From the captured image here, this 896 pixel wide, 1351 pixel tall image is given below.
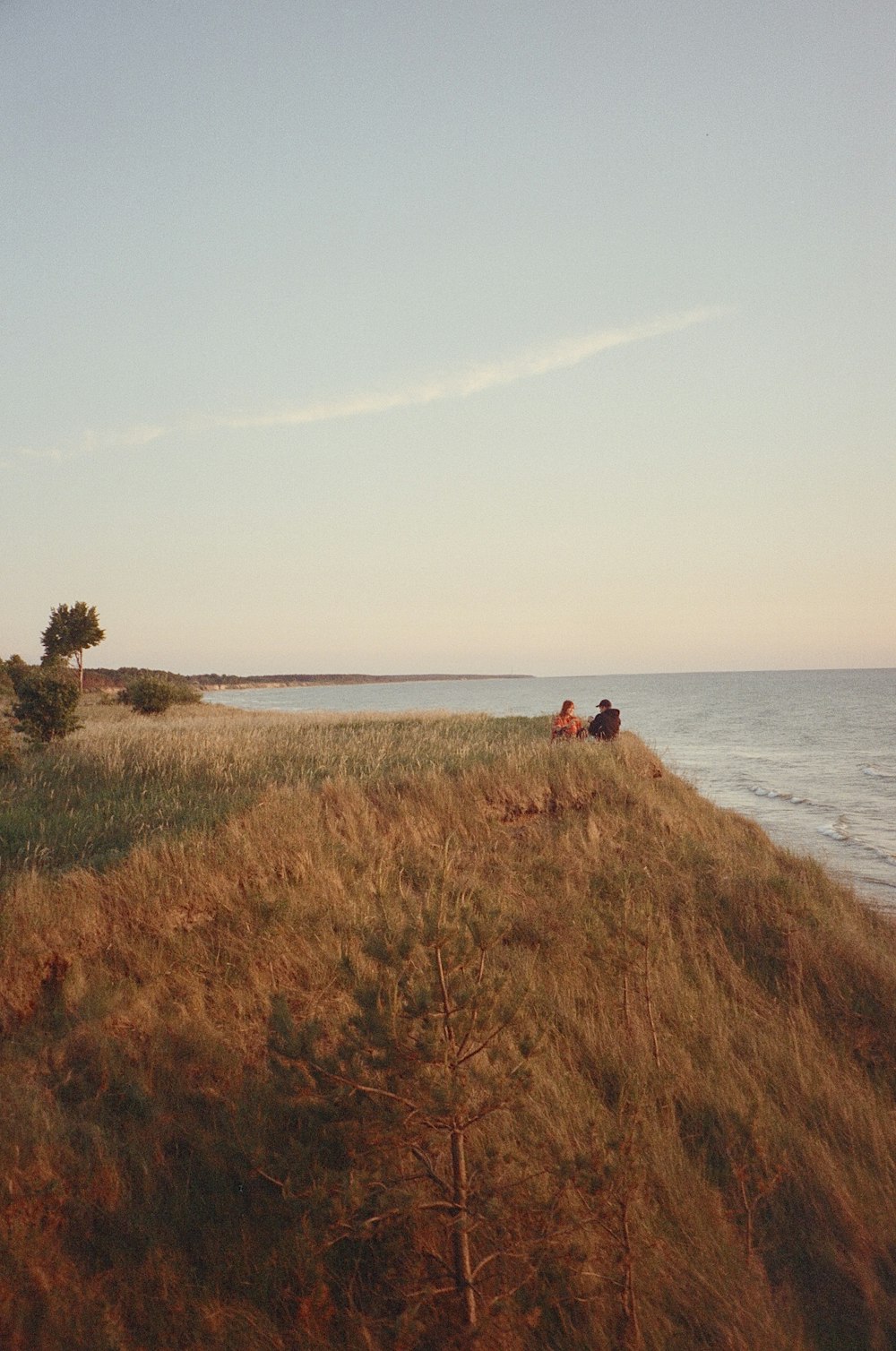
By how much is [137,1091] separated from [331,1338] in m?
1.74

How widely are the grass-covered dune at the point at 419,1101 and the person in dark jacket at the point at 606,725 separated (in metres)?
9.14

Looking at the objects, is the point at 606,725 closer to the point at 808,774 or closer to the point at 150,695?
the point at 808,774

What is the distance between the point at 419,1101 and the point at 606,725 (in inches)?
590

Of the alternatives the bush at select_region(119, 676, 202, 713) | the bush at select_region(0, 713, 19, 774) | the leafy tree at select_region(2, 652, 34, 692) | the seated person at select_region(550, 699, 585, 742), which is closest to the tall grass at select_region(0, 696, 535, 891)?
the bush at select_region(0, 713, 19, 774)

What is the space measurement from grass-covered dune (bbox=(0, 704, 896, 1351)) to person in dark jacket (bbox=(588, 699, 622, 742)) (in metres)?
9.14

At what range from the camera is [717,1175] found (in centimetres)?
400

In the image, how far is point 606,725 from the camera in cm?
1764

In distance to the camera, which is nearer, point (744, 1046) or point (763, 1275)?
point (763, 1275)

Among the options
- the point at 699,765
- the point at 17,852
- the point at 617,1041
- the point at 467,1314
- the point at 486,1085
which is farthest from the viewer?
the point at 699,765

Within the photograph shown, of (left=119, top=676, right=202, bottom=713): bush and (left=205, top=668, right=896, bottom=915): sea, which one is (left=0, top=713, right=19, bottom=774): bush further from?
(left=119, top=676, right=202, bottom=713): bush

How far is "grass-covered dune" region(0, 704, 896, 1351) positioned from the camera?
302cm

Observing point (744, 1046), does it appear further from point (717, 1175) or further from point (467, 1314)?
point (467, 1314)

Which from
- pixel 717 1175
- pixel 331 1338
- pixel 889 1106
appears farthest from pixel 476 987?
pixel 889 1106

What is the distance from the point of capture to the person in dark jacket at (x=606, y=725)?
57.3ft
